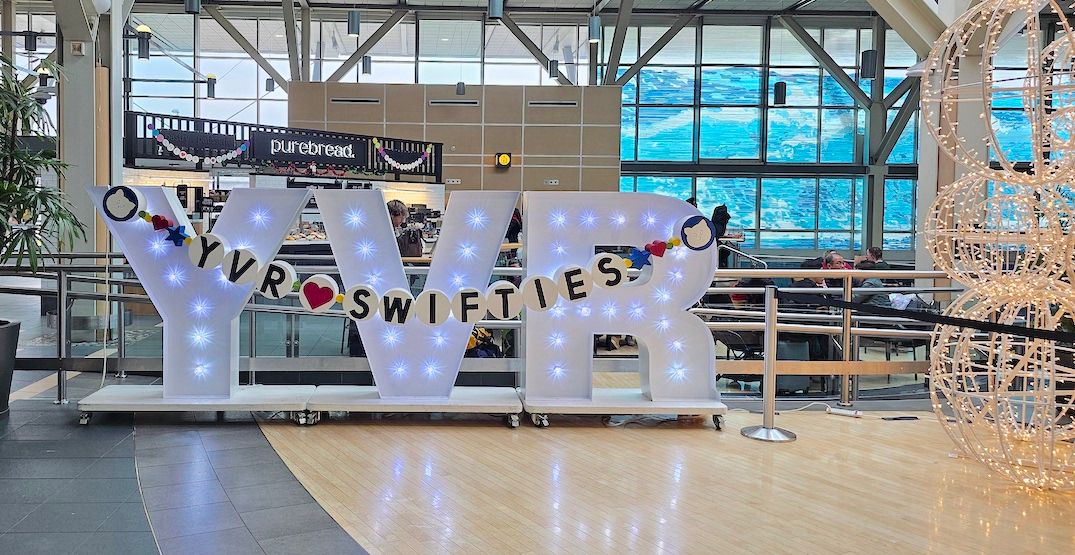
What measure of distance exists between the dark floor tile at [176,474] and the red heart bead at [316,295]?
1014mm

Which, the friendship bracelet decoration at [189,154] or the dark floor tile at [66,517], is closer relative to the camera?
the dark floor tile at [66,517]

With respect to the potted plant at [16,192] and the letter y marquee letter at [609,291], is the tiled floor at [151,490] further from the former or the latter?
the letter y marquee letter at [609,291]

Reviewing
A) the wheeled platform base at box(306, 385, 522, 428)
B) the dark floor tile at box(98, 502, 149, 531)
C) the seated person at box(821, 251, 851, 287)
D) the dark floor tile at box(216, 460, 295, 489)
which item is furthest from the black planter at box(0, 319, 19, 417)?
the seated person at box(821, 251, 851, 287)

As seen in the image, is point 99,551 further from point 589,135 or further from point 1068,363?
point 589,135

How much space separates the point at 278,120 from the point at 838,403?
17.4 metres

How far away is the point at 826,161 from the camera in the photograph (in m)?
20.3

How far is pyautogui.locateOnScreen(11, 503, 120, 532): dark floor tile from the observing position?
329 cm

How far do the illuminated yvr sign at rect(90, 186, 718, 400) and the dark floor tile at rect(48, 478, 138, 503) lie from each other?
118cm

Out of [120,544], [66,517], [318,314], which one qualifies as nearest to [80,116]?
[318,314]

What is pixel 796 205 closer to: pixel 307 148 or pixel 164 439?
pixel 307 148

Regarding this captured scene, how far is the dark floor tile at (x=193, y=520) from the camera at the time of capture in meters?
3.27

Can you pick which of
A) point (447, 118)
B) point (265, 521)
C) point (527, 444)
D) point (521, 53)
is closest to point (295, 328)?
point (527, 444)

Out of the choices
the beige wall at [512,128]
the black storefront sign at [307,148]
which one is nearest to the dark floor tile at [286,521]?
the black storefront sign at [307,148]

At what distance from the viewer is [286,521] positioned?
3.39 meters
